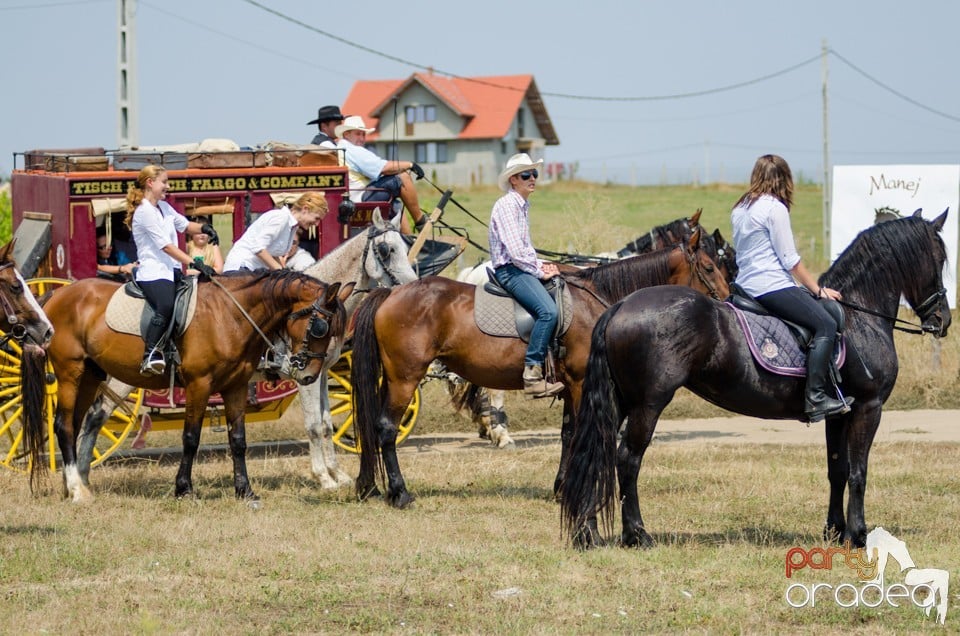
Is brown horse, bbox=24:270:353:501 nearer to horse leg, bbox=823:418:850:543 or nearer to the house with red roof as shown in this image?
horse leg, bbox=823:418:850:543

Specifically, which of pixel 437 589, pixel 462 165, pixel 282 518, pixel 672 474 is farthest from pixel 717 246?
pixel 462 165

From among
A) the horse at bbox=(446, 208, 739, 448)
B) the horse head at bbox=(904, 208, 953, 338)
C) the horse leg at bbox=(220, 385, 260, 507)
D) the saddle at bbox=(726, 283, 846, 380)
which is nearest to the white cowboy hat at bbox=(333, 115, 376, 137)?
the horse at bbox=(446, 208, 739, 448)

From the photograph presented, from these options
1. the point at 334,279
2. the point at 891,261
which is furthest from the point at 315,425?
the point at 891,261

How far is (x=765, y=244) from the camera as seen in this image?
8094 millimetres

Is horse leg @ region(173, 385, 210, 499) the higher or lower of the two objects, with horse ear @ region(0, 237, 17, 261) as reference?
lower

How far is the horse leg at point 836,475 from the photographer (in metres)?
8.55

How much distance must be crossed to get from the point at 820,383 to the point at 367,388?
3775mm

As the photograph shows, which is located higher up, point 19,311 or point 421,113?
point 421,113

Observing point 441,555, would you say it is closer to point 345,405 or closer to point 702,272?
point 702,272

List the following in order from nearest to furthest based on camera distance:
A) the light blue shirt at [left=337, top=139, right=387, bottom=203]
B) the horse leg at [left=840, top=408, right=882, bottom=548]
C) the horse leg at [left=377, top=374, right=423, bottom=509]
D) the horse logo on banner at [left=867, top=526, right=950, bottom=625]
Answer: the horse logo on banner at [left=867, top=526, right=950, bottom=625], the horse leg at [left=840, top=408, right=882, bottom=548], the horse leg at [left=377, top=374, right=423, bottom=509], the light blue shirt at [left=337, top=139, right=387, bottom=203]

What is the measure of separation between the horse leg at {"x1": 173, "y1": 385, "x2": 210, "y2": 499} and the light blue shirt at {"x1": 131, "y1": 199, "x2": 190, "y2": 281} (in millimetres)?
999

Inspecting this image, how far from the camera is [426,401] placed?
16609 millimetres

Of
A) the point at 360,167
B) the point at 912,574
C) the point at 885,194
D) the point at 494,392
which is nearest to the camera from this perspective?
the point at 912,574

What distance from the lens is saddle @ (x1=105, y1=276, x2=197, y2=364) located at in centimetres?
1011
